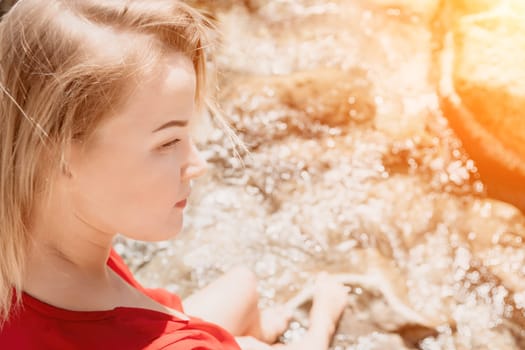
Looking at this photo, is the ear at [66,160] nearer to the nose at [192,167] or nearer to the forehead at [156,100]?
the forehead at [156,100]

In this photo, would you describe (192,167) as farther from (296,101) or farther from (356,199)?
(296,101)

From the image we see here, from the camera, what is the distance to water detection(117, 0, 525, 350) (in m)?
2.04

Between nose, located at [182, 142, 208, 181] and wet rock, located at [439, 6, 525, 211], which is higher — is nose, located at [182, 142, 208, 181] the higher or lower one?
the higher one

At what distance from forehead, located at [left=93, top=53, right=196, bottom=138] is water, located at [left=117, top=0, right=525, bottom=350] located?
40.7 inches

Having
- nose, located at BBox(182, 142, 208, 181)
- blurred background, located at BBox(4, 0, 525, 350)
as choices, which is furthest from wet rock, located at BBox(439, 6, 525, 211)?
nose, located at BBox(182, 142, 208, 181)

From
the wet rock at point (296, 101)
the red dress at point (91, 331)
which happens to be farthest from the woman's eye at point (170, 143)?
the wet rock at point (296, 101)

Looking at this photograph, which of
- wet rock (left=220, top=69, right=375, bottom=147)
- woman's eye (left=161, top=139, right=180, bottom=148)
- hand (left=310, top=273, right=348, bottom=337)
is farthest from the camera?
wet rock (left=220, top=69, right=375, bottom=147)

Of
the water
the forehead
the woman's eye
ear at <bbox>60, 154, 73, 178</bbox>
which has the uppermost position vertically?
the forehead

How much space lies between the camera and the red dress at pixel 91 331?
44.5 inches

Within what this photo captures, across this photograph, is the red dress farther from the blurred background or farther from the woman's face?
the blurred background

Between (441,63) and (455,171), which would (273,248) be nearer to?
(455,171)

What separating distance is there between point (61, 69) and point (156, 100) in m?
0.14

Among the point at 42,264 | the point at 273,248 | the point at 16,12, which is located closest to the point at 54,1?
the point at 16,12

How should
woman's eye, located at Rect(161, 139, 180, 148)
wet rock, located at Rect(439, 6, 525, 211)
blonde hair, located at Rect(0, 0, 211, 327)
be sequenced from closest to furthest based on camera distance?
blonde hair, located at Rect(0, 0, 211, 327), woman's eye, located at Rect(161, 139, 180, 148), wet rock, located at Rect(439, 6, 525, 211)
